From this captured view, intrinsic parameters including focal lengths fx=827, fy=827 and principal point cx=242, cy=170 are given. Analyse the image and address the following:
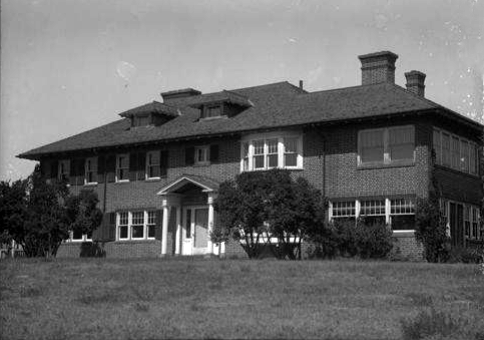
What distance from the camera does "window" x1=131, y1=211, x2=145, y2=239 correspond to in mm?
38688

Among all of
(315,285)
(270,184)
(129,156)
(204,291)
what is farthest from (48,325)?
(129,156)

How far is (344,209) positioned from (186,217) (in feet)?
26.9

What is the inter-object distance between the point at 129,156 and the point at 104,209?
2.83m

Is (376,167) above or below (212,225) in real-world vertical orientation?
above

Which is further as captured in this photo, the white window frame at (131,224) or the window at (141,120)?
the window at (141,120)

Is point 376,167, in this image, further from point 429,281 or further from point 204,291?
point 204,291

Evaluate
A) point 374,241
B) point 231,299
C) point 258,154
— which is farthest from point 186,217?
point 231,299

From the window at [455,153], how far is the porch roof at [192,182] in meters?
9.85

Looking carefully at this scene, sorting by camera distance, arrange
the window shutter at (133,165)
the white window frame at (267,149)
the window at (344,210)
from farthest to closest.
A: 1. the window shutter at (133,165)
2. the white window frame at (267,149)
3. the window at (344,210)

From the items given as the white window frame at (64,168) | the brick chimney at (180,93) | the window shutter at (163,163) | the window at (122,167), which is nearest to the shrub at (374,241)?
the window shutter at (163,163)

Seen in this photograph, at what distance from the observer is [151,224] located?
38281mm

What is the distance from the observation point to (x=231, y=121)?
37031mm

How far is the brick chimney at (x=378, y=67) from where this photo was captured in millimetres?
36188

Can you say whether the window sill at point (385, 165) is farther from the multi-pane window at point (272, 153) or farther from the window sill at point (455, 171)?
the multi-pane window at point (272, 153)
